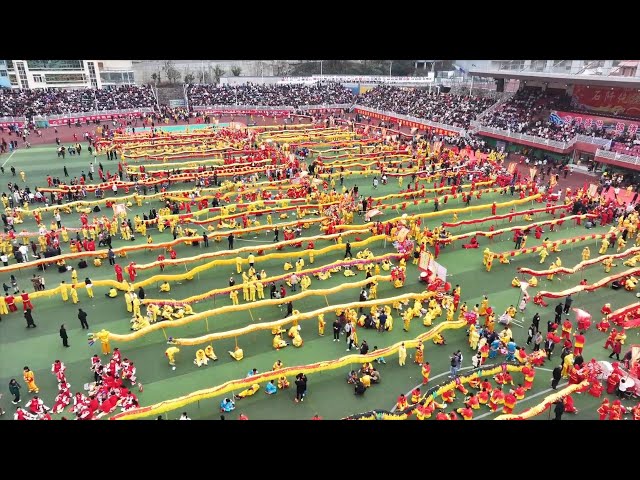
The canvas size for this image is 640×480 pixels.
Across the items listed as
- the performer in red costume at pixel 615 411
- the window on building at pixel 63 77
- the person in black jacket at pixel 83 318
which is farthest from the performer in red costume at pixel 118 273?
the window on building at pixel 63 77

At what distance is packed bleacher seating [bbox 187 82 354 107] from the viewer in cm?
7256

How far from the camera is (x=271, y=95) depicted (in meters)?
75.6

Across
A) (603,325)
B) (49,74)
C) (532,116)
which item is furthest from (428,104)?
(49,74)

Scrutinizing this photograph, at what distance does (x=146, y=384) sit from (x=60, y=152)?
1505 inches

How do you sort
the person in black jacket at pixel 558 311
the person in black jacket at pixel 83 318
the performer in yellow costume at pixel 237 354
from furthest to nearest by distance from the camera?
the person in black jacket at pixel 558 311 < the person in black jacket at pixel 83 318 < the performer in yellow costume at pixel 237 354

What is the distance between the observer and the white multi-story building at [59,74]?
248 ft

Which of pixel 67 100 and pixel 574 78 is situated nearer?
pixel 574 78

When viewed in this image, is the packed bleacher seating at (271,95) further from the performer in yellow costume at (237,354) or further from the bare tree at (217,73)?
the performer in yellow costume at (237,354)

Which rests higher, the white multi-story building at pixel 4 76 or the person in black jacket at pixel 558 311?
the white multi-story building at pixel 4 76

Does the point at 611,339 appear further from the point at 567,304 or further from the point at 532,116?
the point at 532,116

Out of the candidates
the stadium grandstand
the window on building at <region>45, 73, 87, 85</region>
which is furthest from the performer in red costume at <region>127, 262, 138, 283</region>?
the window on building at <region>45, 73, 87, 85</region>

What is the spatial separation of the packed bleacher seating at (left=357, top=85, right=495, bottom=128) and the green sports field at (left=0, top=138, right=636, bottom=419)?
33.6 metres

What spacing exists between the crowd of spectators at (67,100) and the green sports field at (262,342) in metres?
45.8

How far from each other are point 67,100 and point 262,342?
64.6 m
